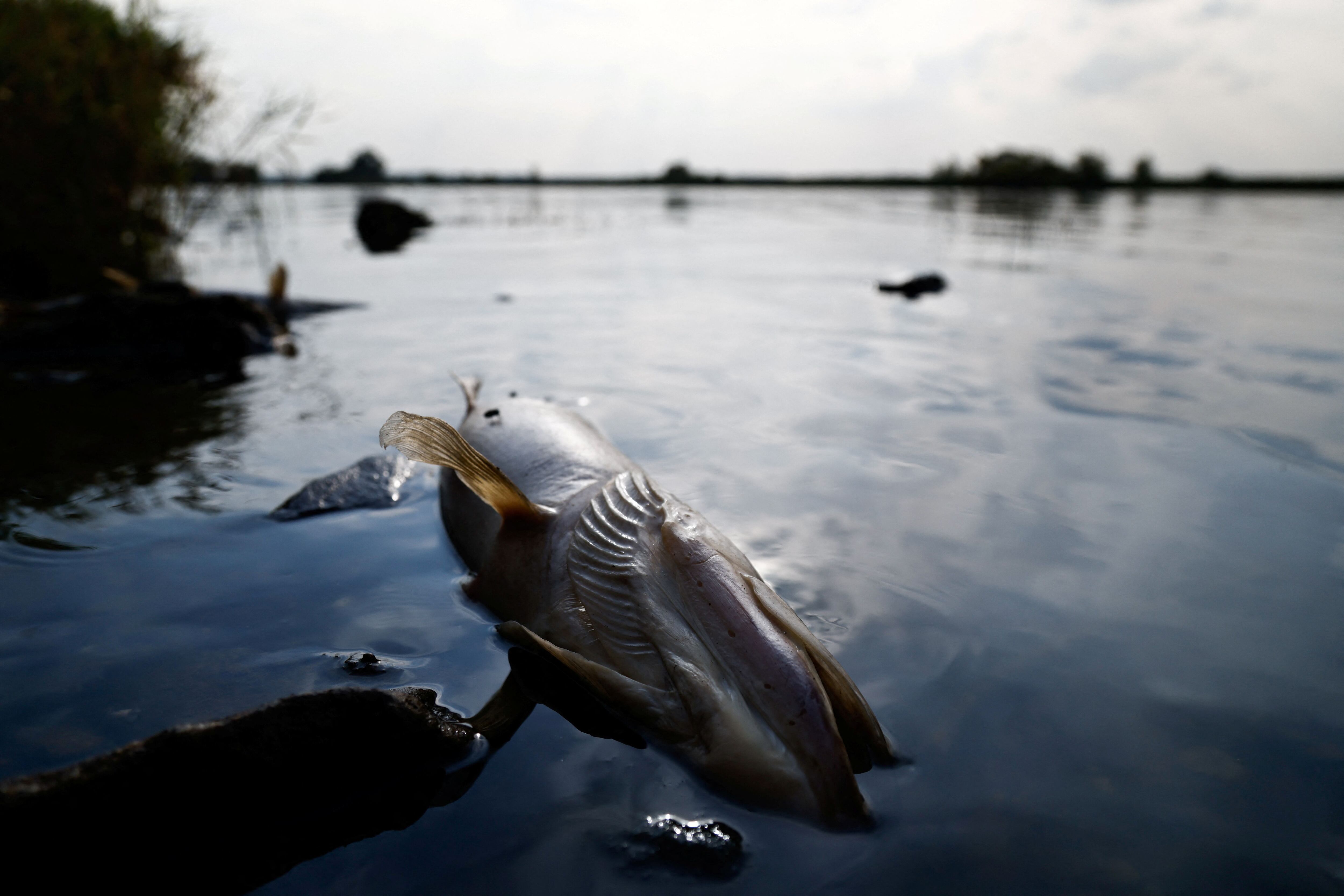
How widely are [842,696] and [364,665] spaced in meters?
1.80

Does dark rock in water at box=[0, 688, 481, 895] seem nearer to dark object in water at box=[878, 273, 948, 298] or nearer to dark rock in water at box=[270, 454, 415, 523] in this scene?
dark rock in water at box=[270, 454, 415, 523]

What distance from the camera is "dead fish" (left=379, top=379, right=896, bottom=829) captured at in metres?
2.20

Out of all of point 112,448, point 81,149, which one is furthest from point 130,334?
point 112,448

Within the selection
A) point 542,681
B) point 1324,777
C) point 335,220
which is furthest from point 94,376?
point 335,220

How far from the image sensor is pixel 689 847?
2.18 m

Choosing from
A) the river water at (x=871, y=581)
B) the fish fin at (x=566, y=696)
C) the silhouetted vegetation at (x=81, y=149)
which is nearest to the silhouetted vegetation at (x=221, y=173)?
the silhouetted vegetation at (x=81, y=149)

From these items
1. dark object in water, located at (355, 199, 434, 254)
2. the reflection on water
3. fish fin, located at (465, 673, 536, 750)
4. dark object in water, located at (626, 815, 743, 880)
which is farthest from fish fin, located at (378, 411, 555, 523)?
dark object in water, located at (355, 199, 434, 254)

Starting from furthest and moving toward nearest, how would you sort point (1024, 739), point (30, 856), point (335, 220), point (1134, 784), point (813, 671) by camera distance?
point (335, 220) → point (1024, 739) → point (1134, 784) → point (813, 671) → point (30, 856)

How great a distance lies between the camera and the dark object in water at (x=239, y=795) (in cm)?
188

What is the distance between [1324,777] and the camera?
2461 millimetres

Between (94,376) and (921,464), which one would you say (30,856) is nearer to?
(921,464)

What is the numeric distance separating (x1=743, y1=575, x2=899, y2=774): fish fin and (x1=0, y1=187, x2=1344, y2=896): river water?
87 mm

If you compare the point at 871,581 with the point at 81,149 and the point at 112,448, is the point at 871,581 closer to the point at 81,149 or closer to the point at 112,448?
the point at 112,448

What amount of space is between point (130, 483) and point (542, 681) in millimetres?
3357
